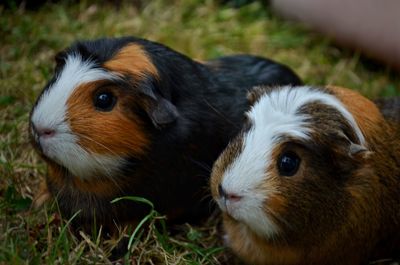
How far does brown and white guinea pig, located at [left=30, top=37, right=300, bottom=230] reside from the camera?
9.81ft

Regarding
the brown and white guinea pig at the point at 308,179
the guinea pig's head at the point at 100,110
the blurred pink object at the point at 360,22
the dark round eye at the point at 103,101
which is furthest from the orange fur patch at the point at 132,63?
the blurred pink object at the point at 360,22

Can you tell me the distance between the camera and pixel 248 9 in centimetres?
584

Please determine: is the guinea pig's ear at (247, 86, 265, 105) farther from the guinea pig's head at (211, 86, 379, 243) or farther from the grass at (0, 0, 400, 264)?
the grass at (0, 0, 400, 264)

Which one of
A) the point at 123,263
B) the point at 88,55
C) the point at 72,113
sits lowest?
the point at 123,263

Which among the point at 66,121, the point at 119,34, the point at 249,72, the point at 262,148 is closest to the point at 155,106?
the point at 66,121

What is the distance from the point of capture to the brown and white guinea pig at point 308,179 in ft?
9.14

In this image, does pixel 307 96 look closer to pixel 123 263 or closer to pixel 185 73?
pixel 185 73

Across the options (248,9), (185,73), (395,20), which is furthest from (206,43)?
(185,73)

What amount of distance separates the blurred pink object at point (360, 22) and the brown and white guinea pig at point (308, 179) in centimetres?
208

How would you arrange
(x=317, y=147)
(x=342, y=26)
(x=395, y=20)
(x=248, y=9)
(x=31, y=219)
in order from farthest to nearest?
(x=248, y=9) → (x=342, y=26) → (x=395, y=20) → (x=31, y=219) → (x=317, y=147)

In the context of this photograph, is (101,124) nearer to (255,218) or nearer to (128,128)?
(128,128)

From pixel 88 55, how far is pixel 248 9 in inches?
116

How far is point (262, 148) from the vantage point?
2.80 m

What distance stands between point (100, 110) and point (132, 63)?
256mm
